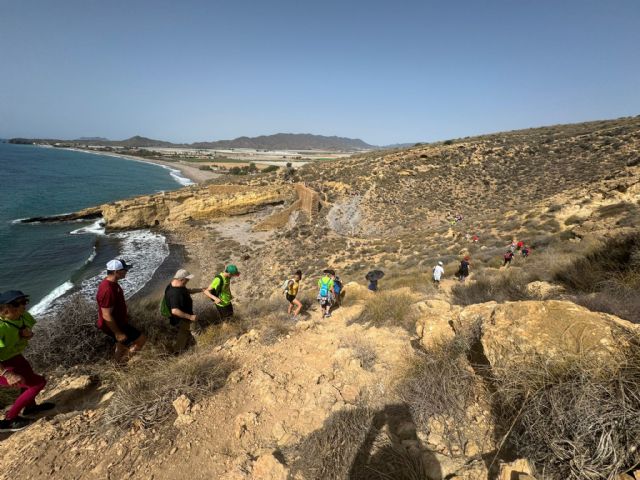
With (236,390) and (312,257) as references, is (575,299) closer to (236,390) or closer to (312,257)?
(236,390)

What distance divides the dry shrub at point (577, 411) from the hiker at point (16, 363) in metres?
4.79

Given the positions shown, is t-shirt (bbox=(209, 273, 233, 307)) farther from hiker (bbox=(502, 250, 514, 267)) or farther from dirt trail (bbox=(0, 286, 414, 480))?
hiker (bbox=(502, 250, 514, 267))

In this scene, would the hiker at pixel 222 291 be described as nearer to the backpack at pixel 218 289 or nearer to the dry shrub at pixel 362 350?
the backpack at pixel 218 289

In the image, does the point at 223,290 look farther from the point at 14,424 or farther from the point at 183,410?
the point at 14,424

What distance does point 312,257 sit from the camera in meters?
20.4

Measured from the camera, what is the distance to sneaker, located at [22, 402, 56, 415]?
3344 mm

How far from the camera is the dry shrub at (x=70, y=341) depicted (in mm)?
4410

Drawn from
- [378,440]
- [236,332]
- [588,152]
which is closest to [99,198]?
[236,332]

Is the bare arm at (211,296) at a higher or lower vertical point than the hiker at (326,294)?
higher

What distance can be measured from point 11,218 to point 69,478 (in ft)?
150

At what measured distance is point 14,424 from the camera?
3141 millimetres

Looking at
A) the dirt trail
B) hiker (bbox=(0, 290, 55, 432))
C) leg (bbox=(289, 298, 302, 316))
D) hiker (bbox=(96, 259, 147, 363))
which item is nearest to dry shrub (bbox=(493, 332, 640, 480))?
the dirt trail

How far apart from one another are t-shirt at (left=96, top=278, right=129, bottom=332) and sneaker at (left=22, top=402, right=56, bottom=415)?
97 cm

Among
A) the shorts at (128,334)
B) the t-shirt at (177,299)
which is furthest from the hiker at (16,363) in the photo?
the t-shirt at (177,299)
